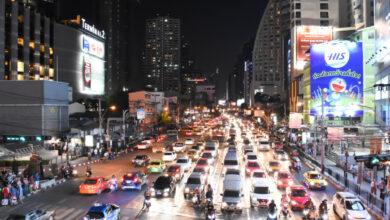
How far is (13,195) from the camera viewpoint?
68.0 feet

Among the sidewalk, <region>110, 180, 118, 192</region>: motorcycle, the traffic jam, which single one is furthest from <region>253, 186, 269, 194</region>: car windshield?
<region>110, 180, 118, 192</region>: motorcycle

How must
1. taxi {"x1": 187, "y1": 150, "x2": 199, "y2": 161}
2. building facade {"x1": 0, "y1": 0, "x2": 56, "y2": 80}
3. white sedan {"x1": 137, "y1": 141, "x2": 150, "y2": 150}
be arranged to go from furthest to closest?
building facade {"x1": 0, "y1": 0, "x2": 56, "y2": 80}, white sedan {"x1": 137, "y1": 141, "x2": 150, "y2": 150}, taxi {"x1": 187, "y1": 150, "x2": 199, "y2": 161}

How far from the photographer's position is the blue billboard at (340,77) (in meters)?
51.4

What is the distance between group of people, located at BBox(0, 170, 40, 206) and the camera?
20562mm

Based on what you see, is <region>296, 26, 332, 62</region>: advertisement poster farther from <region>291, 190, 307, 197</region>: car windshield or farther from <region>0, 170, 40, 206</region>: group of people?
<region>0, 170, 40, 206</region>: group of people

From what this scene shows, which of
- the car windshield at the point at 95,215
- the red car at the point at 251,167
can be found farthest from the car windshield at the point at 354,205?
the red car at the point at 251,167

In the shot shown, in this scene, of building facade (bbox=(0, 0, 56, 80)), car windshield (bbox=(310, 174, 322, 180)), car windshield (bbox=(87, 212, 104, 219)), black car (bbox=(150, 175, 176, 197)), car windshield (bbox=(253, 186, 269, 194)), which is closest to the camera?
car windshield (bbox=(87, 212, 104, 219))

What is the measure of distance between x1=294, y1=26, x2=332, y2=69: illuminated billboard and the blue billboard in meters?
21.5

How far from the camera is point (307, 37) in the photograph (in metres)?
76.6

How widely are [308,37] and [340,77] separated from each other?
88.3 ft

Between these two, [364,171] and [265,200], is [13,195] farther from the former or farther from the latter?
[364,171]

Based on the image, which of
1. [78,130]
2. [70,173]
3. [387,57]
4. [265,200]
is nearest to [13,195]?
[70,173]

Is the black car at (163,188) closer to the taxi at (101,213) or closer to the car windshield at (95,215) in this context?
the taxi at (101,213)

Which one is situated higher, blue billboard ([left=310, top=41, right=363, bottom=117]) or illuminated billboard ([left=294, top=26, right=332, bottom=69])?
illuminated billboard ([left=294, top=26, right=332, bottom=69])
